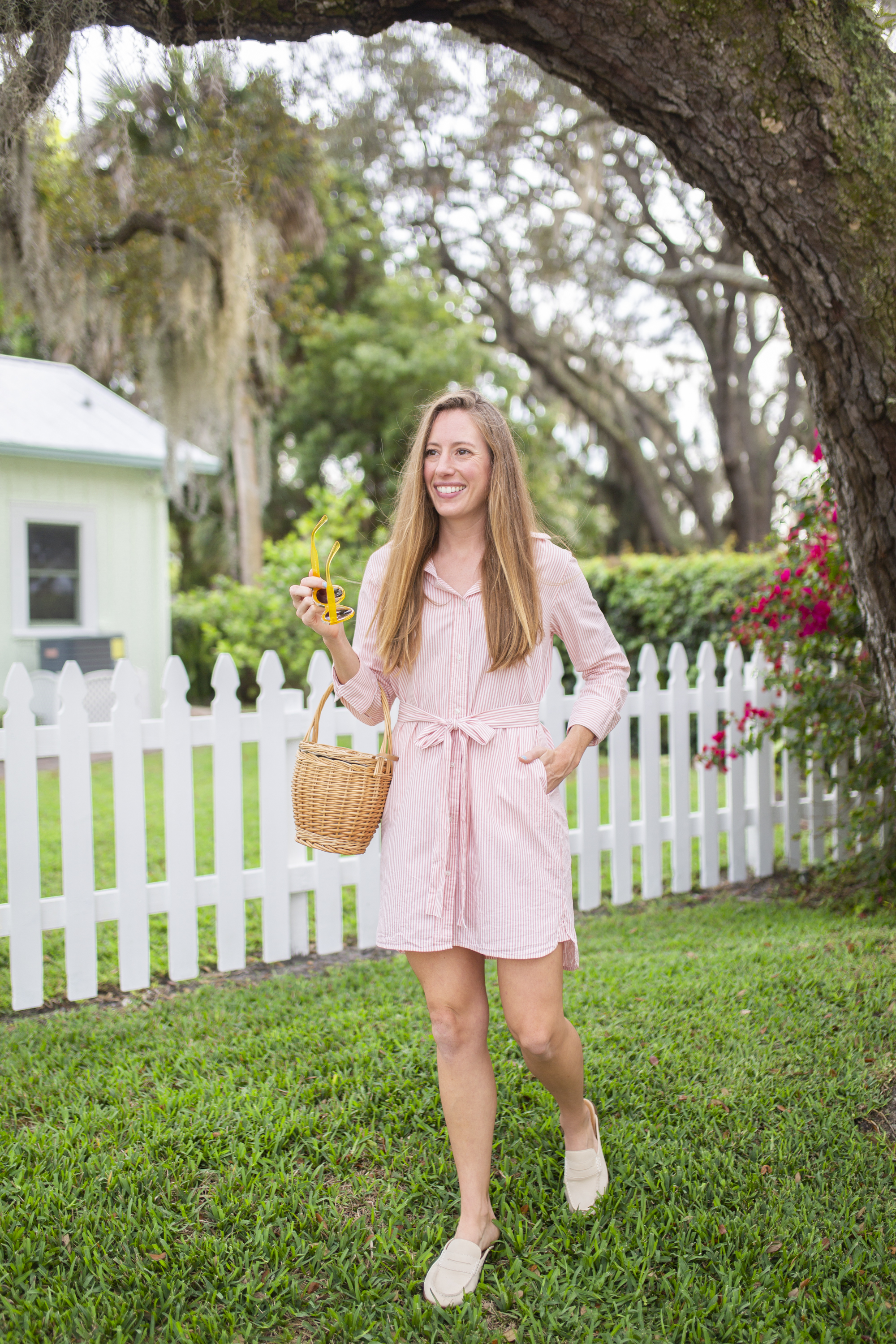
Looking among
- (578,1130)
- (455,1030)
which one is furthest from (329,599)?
(578,1130)

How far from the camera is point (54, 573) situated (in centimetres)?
1070

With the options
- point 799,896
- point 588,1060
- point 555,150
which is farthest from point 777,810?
point 555,150

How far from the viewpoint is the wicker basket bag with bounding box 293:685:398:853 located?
88.0 inches

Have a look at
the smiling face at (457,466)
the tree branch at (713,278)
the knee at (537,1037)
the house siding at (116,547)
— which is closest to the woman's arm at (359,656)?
the smiling face at (457,466)

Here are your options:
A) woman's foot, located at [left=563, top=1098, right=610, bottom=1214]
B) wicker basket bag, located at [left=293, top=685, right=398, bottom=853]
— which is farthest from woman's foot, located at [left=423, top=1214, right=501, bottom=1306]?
wicker basket bag, located at [left=293, top=685, right=398, bottom=853]

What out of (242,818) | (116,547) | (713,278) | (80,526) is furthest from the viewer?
(116,547)

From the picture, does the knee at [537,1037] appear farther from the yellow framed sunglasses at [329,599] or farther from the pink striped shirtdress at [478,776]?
the yellow framed sunglasses at [329,599]

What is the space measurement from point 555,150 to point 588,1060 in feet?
36.3

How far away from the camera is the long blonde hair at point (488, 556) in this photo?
2.18m

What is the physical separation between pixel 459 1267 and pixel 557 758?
1063mm

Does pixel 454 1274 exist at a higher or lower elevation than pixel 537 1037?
lower

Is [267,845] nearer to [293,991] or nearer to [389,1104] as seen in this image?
[293,991]

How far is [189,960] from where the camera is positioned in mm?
3914

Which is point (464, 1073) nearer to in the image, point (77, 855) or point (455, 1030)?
point (455, 1030)
